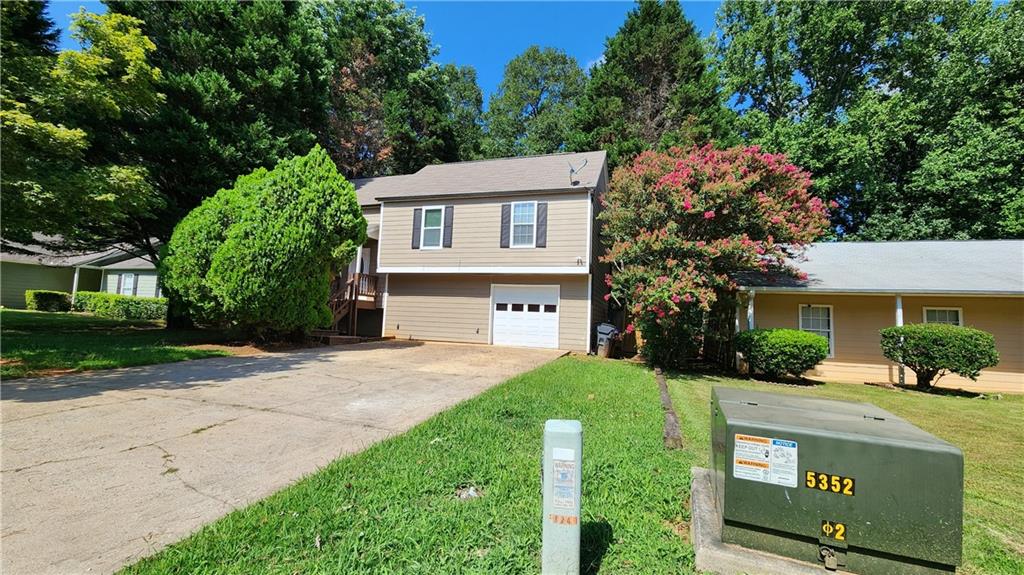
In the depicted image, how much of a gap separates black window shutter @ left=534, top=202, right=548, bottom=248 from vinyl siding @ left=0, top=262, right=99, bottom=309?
27320 millimetres

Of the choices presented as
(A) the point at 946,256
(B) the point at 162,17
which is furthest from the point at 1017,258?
(B) the point at 162,17

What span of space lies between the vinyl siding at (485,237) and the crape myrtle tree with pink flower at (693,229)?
181 cm

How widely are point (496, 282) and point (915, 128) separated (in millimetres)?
19738

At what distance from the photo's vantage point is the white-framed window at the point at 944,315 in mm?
10648

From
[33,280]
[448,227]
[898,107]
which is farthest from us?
[33,280]

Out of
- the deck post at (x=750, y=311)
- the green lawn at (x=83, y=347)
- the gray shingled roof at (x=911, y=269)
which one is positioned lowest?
the green lawn at (x=83, y=347)

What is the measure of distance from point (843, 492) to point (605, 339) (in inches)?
426

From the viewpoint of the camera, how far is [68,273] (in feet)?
76.8

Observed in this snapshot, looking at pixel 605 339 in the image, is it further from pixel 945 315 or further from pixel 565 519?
pixel 565 519

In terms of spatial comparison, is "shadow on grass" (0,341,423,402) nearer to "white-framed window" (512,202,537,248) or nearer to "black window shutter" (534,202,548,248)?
"white-framed window" (512,202,537,248)

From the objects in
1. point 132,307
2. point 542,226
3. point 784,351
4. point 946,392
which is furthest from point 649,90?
point 132,307

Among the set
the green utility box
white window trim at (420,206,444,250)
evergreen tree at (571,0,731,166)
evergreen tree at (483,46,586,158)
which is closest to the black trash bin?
white window trim at (420,206,444,250)

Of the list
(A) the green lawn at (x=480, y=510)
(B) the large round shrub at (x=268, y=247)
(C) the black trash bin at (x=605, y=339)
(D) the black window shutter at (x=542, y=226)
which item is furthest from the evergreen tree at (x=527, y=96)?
(A) the green lawn at (x=480, y=510)

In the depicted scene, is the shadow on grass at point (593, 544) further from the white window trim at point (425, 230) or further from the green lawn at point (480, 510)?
the white window trim at point (425, 230)
